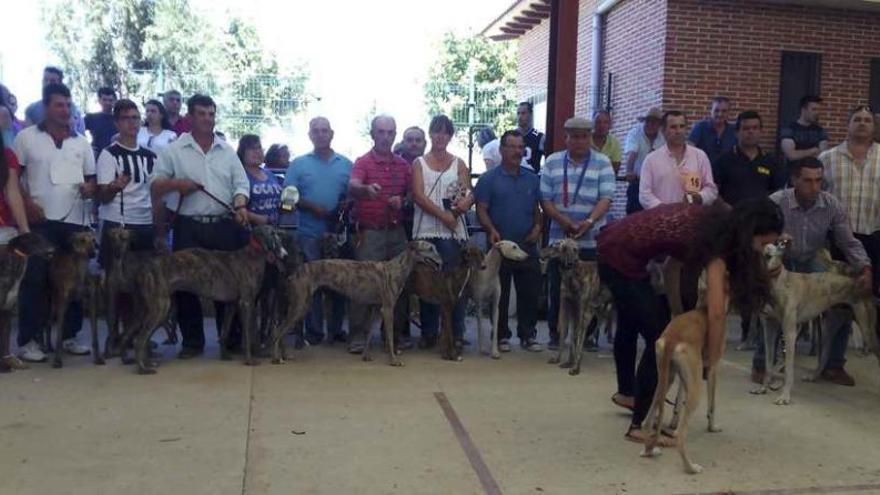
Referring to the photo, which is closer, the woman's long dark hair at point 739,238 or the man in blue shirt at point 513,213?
the woman's long dark hair at point 739,238

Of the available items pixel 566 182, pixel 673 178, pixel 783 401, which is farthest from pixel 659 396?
pixel 566 182

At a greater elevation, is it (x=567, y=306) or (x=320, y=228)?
(x=320, y=228)

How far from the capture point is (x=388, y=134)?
7.26 meters

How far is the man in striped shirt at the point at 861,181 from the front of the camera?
6.59m

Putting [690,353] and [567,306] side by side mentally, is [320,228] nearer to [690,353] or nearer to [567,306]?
[567,306]

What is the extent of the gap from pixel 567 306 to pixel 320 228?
7.36 feet

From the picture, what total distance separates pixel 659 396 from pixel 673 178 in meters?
2.98

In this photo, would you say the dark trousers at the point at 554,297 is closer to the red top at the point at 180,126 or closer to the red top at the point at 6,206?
the red top at the point at 6,206

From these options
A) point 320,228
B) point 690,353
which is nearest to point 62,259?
point 320,228

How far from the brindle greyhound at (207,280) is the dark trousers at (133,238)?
1.13 feet

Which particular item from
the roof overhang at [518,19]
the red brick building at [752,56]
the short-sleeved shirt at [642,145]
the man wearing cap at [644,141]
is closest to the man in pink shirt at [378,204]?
the man wearing cap at [644,141]

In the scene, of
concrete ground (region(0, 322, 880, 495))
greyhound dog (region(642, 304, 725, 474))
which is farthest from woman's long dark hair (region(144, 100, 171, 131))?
greyhound dog (region(642, 304, 725, 474))

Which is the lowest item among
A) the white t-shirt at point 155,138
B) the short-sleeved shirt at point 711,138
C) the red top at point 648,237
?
the red top at point 648,237

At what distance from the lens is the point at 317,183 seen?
24.0 ft
